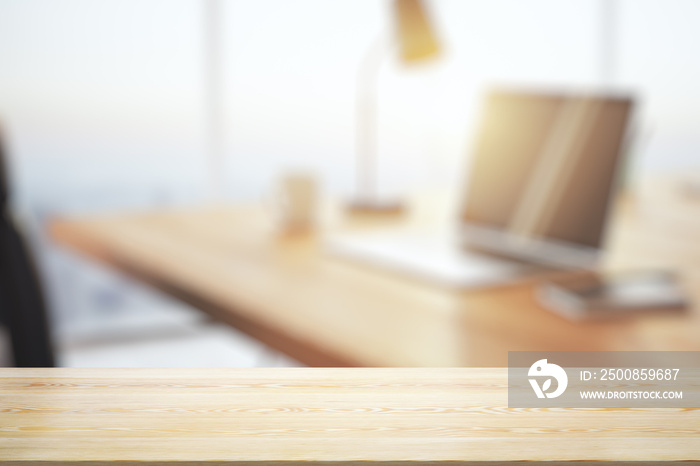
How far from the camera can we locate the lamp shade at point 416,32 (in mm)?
2125

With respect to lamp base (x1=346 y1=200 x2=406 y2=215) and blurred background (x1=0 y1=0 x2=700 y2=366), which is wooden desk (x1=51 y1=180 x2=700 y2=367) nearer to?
lamp base (x1=346 y1=200 x2=406 y2=215)

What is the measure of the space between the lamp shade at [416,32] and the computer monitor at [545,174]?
48 centimetres

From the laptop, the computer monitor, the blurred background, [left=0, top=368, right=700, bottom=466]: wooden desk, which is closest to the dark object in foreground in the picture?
the laptop

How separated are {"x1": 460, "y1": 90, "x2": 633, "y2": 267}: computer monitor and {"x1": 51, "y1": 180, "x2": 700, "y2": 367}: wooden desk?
0.12 m

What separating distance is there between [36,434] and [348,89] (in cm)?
363

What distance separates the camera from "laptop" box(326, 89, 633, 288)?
4.49ft

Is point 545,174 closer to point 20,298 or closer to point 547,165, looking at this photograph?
point 547,165

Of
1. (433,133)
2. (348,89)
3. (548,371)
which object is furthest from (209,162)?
(548,371)

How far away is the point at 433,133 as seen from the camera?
4254 mm

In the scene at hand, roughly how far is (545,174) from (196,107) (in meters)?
2.40

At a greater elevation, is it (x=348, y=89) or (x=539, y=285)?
(x=348, y=89)

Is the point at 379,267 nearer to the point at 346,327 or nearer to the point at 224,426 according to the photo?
the point at 346,327

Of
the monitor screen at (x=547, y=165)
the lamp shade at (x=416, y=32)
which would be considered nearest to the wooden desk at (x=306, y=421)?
the monitor screen at (x=547, y=165)

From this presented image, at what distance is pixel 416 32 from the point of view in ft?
7.00
